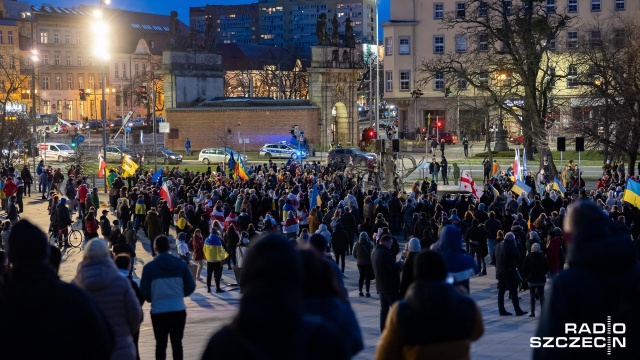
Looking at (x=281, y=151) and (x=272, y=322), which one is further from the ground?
(x=272, y=322)

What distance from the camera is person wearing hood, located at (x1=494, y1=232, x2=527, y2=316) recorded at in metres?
17.3

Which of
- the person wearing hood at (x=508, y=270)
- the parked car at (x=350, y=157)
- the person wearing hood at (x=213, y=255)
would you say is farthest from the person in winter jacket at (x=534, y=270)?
the parked car at (x=350, y=157)

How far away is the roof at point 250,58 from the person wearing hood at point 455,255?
120 m

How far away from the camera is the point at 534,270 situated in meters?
17.5

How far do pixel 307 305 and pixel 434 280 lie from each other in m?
0.86

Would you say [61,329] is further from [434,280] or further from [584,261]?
[584,261]

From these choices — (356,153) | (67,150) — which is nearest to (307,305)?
(356,153)

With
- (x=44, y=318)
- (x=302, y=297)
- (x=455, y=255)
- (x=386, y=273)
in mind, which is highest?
(x=302, y=297)

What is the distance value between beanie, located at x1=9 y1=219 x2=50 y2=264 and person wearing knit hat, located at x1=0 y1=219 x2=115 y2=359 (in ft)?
0.13

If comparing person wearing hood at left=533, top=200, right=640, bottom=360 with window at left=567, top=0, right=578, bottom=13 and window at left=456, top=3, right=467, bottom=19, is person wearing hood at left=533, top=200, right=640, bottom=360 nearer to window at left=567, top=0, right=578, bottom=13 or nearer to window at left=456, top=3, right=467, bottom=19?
window at left=456, top=3, right=467, bottom=19

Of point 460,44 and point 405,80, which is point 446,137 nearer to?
point 405,80

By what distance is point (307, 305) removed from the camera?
6078 millimetres

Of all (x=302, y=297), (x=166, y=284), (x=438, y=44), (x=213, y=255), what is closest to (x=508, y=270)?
(x=213, y=255)

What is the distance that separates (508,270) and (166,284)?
8410mm
